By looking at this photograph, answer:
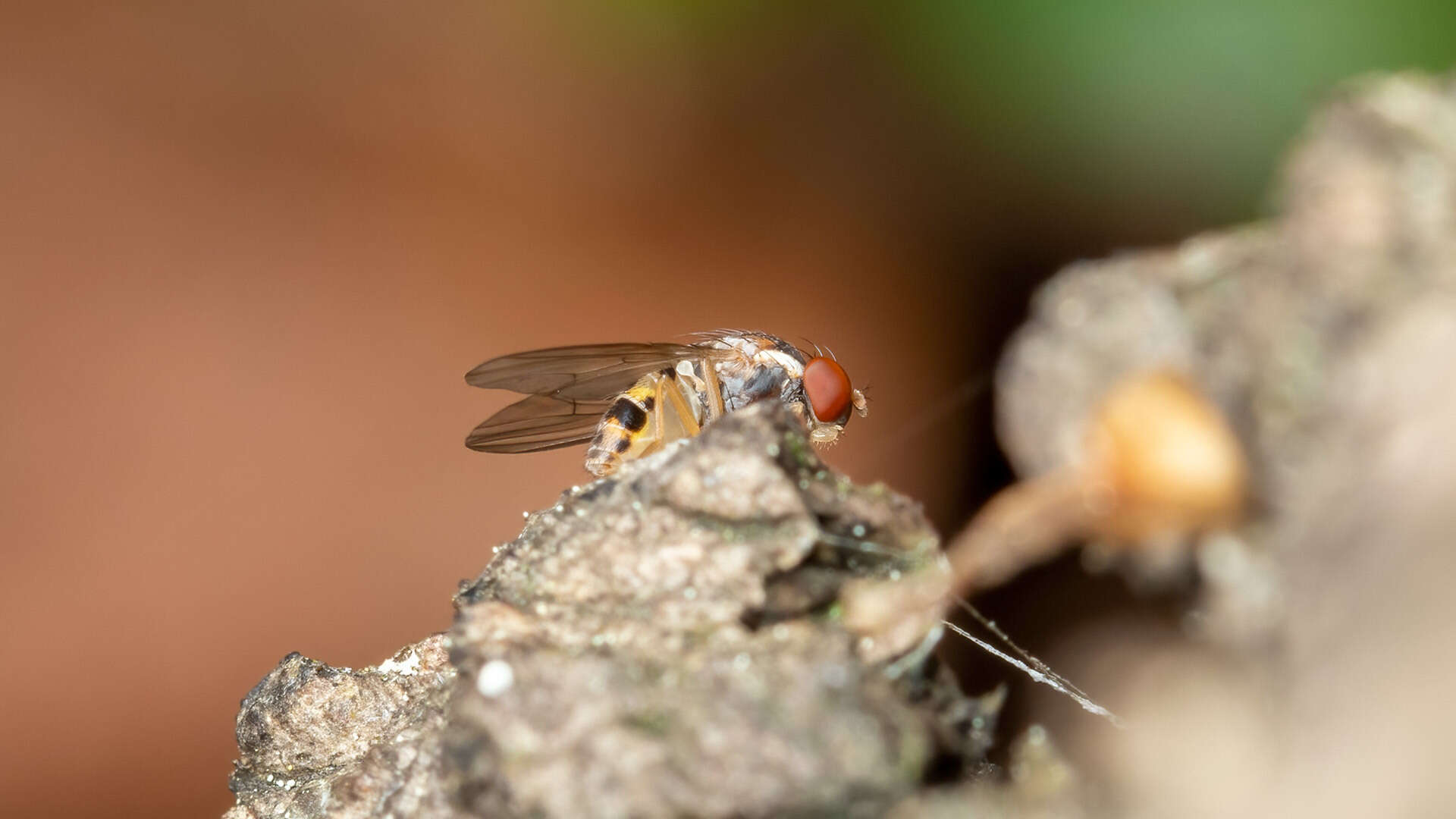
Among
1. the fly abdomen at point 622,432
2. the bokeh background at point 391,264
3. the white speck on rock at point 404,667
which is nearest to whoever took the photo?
the white speck on rock at point 404,667

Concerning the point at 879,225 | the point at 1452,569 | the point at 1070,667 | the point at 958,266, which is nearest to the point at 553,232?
the point at 879,225

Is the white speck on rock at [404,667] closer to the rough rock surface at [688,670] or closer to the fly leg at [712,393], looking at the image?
the rough rock surface at [688,670]

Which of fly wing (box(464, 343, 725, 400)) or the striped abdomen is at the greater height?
fly wing (box(464, 343, 725, 400))

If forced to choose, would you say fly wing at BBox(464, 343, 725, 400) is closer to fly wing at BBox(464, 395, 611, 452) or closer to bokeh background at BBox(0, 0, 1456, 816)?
fly wing at BBox(464, 395, 611, 452)

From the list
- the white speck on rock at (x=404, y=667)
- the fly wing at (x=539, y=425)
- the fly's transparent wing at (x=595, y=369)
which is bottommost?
the white speck on rock at (x=404, y=667)

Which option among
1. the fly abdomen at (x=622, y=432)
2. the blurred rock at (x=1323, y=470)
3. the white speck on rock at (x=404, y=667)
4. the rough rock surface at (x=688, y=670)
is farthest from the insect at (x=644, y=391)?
the blurred rock at (x=1323, y=470)

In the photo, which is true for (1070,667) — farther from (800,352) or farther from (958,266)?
(958,266)

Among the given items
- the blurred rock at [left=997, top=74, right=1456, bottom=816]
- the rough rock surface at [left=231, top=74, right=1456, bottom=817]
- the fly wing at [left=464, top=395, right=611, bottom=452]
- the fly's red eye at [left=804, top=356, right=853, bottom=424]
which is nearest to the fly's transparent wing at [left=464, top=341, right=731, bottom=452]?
the fly wing at [left=464, top=395, right=611, bottom=452]
